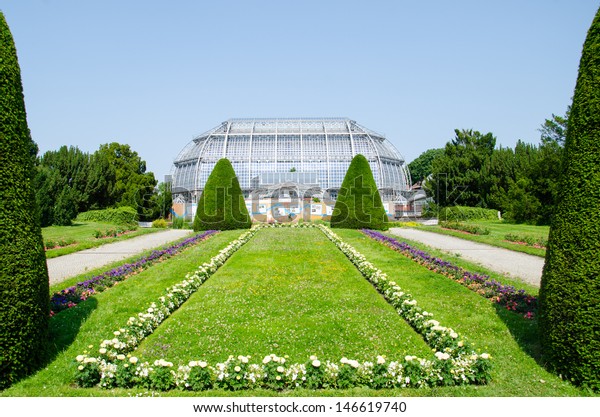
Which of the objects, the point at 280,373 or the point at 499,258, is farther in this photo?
the point at 499,258

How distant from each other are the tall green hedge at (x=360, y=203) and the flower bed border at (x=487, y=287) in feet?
33.6

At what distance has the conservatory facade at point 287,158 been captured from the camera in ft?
174

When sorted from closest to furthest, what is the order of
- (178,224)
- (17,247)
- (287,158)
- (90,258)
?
(17,247) → (90,258) → (178,224) → (287,158)

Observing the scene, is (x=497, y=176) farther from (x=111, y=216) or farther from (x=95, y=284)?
(x=95, y=284)

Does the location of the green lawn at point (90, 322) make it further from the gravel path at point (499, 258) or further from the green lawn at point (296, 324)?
the gravel path at point (499, 258)

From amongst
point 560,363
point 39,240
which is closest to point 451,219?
point 560,363

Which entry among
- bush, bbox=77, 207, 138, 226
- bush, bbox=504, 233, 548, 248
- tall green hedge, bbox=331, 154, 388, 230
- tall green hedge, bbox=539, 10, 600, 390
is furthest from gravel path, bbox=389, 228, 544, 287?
bush, bbox=77, 207, 138, 226

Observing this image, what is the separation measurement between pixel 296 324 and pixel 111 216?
95.3 ft

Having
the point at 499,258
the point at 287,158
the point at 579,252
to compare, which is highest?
the point at 287,158

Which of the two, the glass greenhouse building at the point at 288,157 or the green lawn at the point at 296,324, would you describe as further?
the glass greenhouse building at the point at 288,157

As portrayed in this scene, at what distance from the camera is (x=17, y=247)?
5648 mm

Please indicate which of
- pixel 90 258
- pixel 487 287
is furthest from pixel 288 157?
pixel 487 287

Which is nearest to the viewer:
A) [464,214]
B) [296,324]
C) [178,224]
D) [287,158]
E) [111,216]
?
[296,324]

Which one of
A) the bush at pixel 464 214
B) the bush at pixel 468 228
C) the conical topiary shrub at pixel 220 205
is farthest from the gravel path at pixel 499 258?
the bush at pixel 464 214
